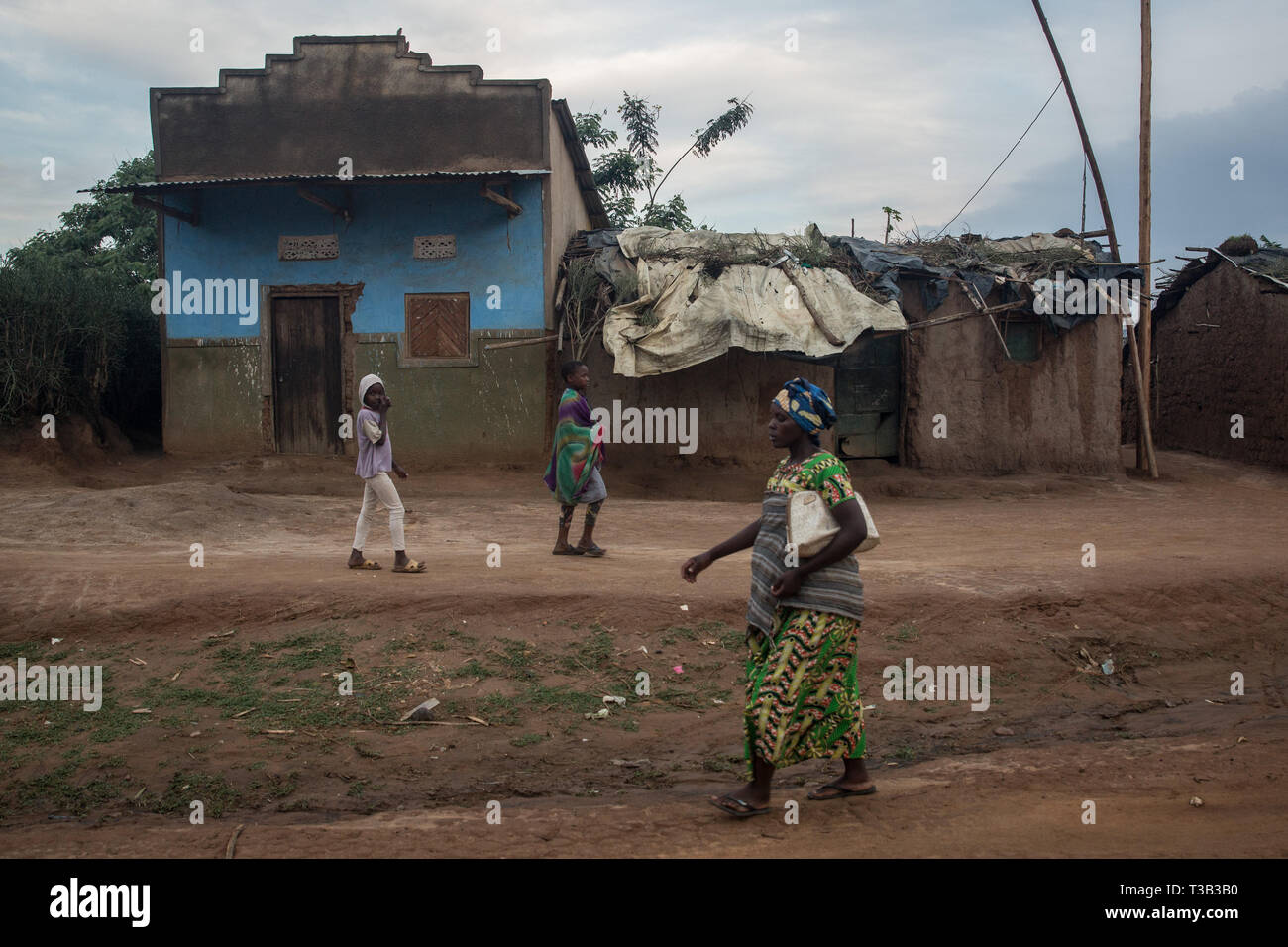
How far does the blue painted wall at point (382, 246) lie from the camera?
45.5ft

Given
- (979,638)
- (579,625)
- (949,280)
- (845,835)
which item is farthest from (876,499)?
(845,835)

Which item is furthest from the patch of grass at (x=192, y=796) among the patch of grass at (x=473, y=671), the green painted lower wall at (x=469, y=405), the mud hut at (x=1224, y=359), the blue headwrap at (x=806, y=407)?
the mud hut at (x=1224, y=359)

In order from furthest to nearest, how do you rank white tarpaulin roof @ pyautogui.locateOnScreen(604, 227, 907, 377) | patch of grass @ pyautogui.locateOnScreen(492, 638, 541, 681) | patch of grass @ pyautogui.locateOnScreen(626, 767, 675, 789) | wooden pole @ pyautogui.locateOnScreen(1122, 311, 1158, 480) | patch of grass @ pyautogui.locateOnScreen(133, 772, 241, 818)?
wooden pole @ pyautogui.locateOnScreen(1122, 311, 1158, 480), white tarpaulin roof @ pyautogui.locateOnScreen(604, 227, 907, 377), patch of grass @ pyautogui.locateOnScreen(492, 638, 541, 681), patch of grass @ pyautogui.locateOnScreen(626, 767, 675, 789), patch of grass @ pyautogui.locateOnScreen(133, 772, 241, 818)

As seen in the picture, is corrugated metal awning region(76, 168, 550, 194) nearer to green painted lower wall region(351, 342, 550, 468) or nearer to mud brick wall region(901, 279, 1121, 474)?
green painted lower wall region(351, 342, 550, 468)

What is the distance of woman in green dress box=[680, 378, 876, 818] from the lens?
3.80 metres

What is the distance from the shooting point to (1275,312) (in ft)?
50.3

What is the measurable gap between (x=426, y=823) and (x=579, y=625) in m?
2.59

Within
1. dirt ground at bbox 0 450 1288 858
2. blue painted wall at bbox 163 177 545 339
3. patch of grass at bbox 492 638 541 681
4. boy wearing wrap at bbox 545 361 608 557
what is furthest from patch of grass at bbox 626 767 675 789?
blue painted wall at bbox 163 177 545 339

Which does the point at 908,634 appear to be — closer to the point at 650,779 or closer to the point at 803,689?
the point at 650,779

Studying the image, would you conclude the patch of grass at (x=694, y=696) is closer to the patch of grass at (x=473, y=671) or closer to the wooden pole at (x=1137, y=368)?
the patch of grass at (x=473, y=671)

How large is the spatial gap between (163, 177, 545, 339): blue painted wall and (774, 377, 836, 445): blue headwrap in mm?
10129

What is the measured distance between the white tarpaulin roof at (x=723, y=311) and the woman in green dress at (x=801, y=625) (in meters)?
8.71

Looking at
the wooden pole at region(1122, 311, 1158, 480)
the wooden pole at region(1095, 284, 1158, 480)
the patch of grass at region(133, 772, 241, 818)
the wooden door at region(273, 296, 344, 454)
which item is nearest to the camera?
the patch of grass at region(133, 772, 241, 818)
